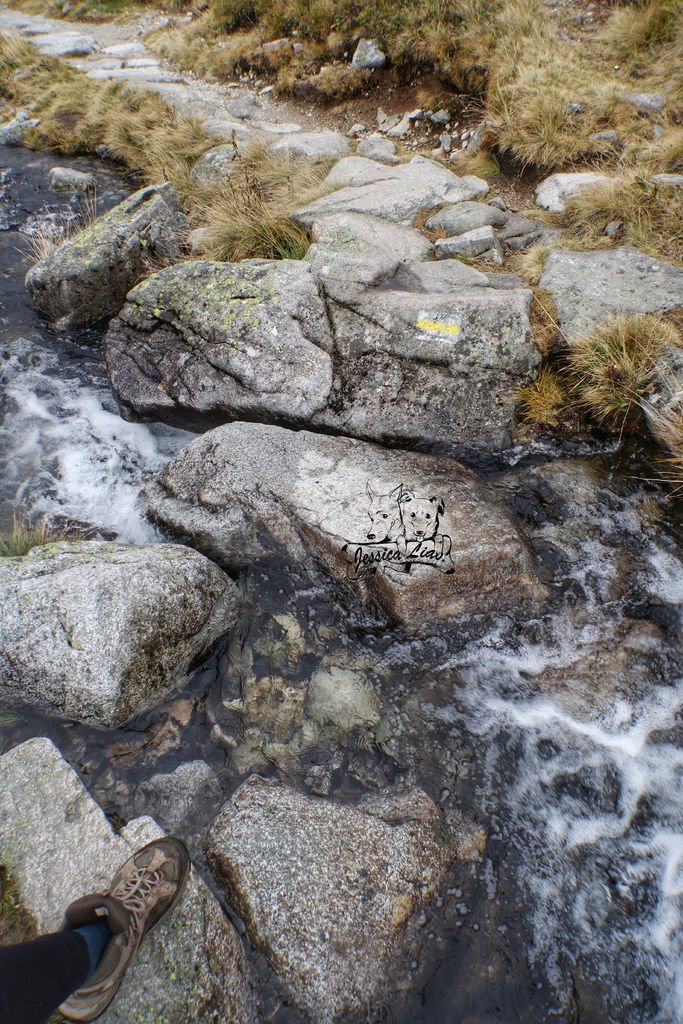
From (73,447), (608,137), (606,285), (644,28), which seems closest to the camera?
(606,285)

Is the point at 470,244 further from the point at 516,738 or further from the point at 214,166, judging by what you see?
the point at 516,738

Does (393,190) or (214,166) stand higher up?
(214,166)

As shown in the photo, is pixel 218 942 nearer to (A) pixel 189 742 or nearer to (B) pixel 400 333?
(A) pixel 189 742

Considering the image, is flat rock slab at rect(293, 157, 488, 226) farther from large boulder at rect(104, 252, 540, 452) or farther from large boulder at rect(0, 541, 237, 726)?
large boulder at rect(0, 541, 237, 726)

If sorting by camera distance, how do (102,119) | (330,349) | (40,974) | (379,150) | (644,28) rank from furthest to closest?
(102,119), (379,150), (644,28), (330,349), (40,974)

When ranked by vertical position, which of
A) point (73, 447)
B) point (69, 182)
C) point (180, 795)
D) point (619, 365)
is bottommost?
point (180, 795)

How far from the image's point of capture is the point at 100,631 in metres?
3.76

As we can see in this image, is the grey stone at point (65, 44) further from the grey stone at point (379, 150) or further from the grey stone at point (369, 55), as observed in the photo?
the grey stone at point (379, 150)

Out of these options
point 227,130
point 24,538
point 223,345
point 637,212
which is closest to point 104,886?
point 24,538

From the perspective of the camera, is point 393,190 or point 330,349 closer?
point 330,349

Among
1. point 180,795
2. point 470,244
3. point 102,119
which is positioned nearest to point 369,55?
point 102,119

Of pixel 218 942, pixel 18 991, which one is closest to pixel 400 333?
pixel 218 942

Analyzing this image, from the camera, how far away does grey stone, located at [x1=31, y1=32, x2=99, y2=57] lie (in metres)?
13.8

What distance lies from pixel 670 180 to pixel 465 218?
7.23 ft
